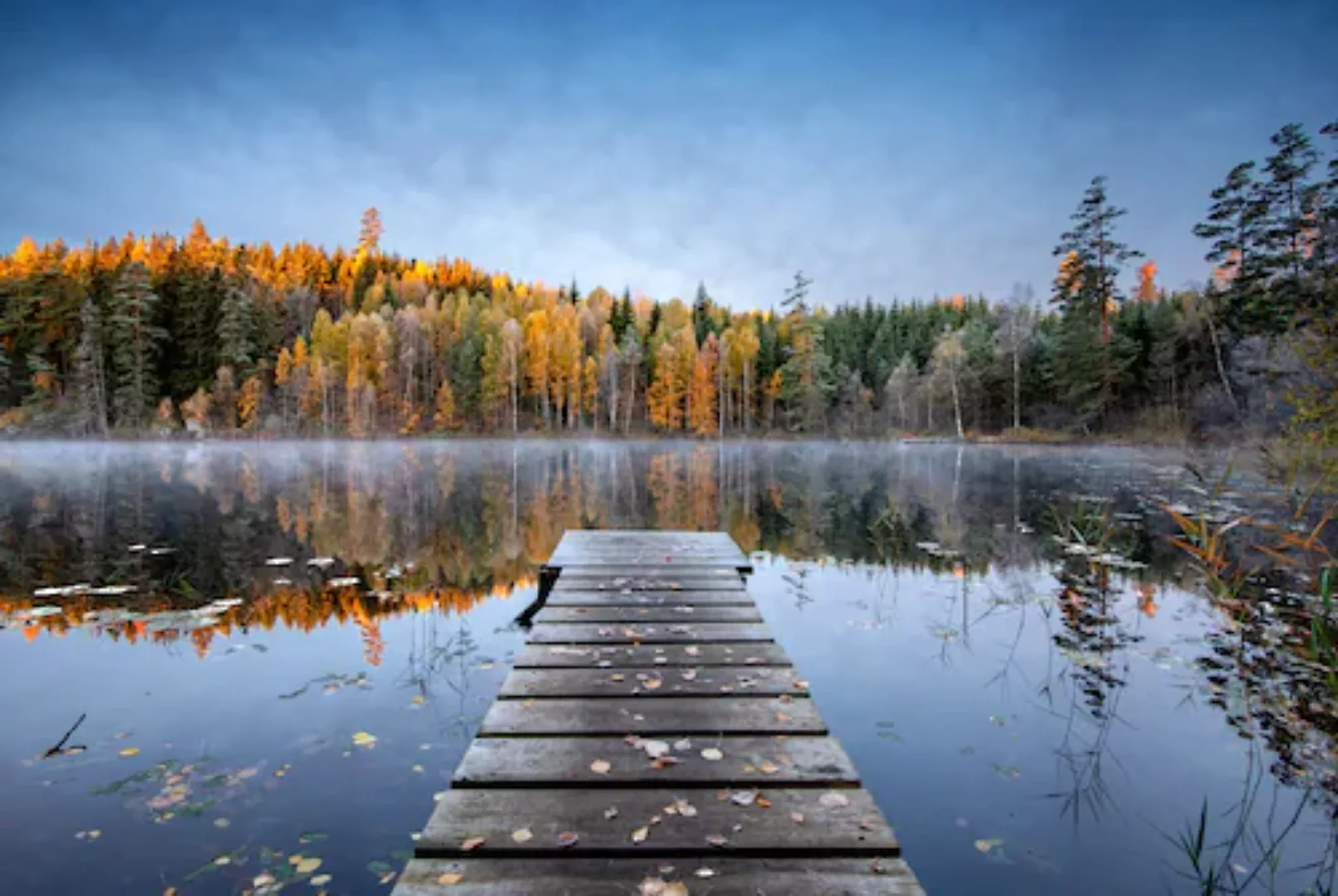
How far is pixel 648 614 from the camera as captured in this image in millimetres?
5031

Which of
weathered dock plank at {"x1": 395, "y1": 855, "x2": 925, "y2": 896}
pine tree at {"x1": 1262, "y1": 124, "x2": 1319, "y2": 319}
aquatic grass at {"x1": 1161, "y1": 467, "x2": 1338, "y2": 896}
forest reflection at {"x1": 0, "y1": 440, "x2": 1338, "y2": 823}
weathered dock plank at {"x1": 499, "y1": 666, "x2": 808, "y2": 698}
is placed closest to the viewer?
weathered dock plank at {"x1": 395, "y1": 855, "x2": 925, "y2": 896}

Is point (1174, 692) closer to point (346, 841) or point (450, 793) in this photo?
point (450, 793)

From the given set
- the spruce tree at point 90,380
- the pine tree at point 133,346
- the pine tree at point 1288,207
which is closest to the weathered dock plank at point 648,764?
the pine tree at point 1288,207

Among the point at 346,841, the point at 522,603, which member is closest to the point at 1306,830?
the point at 346,841

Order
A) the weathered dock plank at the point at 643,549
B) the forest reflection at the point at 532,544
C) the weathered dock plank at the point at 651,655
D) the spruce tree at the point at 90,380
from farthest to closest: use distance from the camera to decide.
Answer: the spruce tree at the point at 90,380, the weathered dock plank at the point at 643,549, the forest reflection at the point at 532,544, the weathered dock plank at the point at 651,655

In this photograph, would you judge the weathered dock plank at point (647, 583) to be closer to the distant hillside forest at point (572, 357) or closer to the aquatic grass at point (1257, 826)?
the aquatic grass at point (1257, 826)

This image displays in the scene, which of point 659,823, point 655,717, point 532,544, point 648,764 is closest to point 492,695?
point 655,717

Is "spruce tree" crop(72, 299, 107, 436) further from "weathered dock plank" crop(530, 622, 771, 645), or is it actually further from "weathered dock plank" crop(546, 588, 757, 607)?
"weathered dock plank" crop(530, 622, 771, 645)

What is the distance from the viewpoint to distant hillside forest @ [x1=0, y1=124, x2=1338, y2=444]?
128ft

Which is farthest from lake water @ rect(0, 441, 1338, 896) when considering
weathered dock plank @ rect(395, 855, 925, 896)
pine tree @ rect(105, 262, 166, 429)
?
pine tree @ rect(105, 262, 166, 429)

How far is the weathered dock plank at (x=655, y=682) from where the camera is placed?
136 inches

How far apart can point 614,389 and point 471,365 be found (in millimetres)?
11421

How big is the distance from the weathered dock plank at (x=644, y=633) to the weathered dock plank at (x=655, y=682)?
0.51m

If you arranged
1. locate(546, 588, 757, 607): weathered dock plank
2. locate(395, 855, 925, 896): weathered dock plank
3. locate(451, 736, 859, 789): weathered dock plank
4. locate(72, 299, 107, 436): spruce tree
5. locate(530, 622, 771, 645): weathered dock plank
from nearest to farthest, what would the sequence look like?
locate(395, 855, 925, 896): weathered dock plank < locate(451, 736, 859, 789): weathered dock plank < locate(530, 622, 771, 645): weathered dock plank < locate(546, 588, 757, 607): weathered dock plank < locate(72, 299, 107, 436): spruce tree
